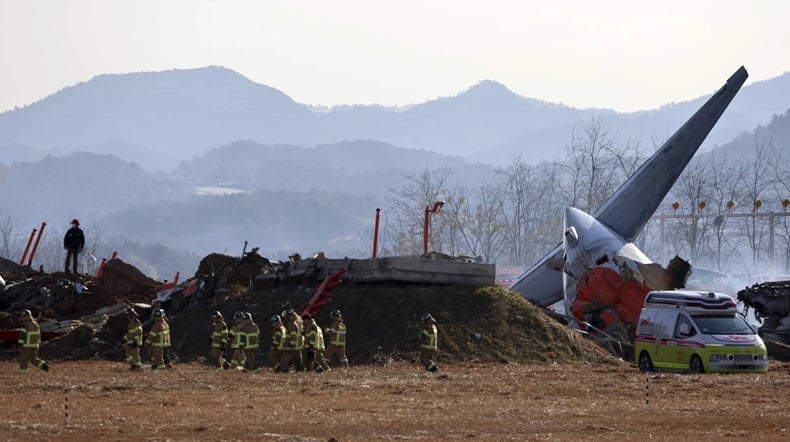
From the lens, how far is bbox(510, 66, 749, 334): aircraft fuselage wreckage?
42500mm

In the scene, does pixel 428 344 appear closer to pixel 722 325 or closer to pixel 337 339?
pixel 337 339

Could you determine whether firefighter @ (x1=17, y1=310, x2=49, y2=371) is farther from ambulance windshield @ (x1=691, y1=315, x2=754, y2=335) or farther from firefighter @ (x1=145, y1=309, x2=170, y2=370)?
ambulance windshield @ (x1=691, y1=315, x2=754, y2=335)

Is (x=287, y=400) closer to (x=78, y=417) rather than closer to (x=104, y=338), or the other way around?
(x=78, y=417)

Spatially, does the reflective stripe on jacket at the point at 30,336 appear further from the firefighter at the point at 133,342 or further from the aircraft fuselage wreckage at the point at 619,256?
the aircraft fuselage wreckage at the point at 619,256

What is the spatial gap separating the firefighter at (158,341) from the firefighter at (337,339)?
169 inches

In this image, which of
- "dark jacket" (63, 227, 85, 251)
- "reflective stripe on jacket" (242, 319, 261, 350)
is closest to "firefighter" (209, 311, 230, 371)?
"reflective stripe on jacket" (242, 319, 261, 350)

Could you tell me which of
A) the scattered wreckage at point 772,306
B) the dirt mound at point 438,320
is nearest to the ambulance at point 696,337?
the dirt mound at point 438,320

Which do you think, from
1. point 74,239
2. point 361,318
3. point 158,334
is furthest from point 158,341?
point 74,239

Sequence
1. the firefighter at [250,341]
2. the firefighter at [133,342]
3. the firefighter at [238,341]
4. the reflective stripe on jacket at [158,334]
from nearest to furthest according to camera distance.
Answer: the firefighter at [250,341] < the firefighter at [238,341] < the reflective stripe on jacket at [158,334] < the firefighter at [133,342]

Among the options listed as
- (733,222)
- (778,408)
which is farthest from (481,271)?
(733,222)

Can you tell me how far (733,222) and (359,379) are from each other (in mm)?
165410

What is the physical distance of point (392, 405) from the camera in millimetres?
25328

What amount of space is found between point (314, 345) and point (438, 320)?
6232mm

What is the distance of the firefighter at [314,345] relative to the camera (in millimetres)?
33000
